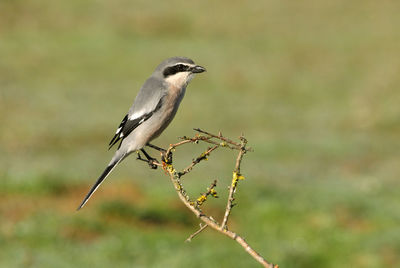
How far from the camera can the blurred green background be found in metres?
Result: 11.5

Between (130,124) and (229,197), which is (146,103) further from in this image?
(229,197)

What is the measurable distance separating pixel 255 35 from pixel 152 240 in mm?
27195

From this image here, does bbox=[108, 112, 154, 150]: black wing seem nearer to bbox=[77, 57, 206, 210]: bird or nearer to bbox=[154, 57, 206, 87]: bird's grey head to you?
bbox=[77, 57, 206, 210]: bird

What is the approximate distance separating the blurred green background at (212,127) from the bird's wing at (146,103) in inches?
200

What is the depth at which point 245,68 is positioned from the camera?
32.1 meters

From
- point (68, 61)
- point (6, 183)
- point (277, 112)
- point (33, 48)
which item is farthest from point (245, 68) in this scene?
point (6, 183)

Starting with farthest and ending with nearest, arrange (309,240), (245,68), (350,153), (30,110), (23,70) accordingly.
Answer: (245,68) → (23,70) → (30,110) → (350,153) → (309,240)

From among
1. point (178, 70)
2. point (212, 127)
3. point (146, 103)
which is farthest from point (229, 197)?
point (212, 127)

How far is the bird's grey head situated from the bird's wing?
0.09 metres

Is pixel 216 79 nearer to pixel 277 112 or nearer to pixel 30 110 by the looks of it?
pixel 277 112

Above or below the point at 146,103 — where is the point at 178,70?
above

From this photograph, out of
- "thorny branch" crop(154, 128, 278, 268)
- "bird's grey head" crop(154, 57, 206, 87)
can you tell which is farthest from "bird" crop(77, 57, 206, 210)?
"thorny branch" crop(154, 128, 278, 268)

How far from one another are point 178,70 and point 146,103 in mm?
393

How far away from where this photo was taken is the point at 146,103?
5309 mm
